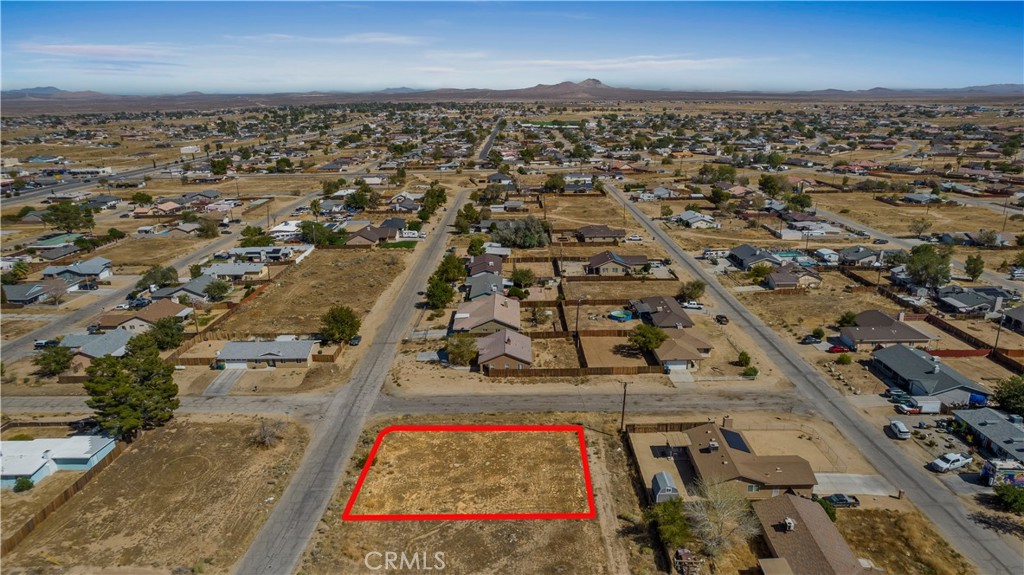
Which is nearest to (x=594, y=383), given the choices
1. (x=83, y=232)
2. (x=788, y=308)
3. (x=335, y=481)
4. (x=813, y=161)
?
(x=335, y=481)

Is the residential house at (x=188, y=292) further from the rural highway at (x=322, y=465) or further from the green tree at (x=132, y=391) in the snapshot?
the rural highway at (x=322, y=465)

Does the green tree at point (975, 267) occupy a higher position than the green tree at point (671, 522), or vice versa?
the green tree at point (975, 267)

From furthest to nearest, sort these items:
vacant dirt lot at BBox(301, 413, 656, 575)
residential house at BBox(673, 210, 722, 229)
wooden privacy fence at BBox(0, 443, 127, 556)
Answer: residential house at BBox(673, 210, 722, 229)
wooden privacy fence at BBox(0, 443, 127, 556)
vacant dirt lot at BBox(301, 413, 656, 575)

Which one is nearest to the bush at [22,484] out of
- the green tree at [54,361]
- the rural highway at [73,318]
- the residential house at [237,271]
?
the green tree at [54,361]

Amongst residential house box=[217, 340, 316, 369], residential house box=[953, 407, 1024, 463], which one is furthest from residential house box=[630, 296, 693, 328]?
residential house box=[217, 340, 316, 369]

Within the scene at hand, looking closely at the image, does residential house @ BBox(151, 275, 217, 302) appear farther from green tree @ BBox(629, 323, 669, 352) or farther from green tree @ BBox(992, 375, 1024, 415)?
green tree @ BBox(992, 375, 1024, 415)

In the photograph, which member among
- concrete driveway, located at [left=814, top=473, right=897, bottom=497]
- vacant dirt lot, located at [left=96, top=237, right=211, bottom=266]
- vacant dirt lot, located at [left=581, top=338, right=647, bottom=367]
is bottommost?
concrete driveway, located at [left=814, top=473, right=897, bottom=497]
